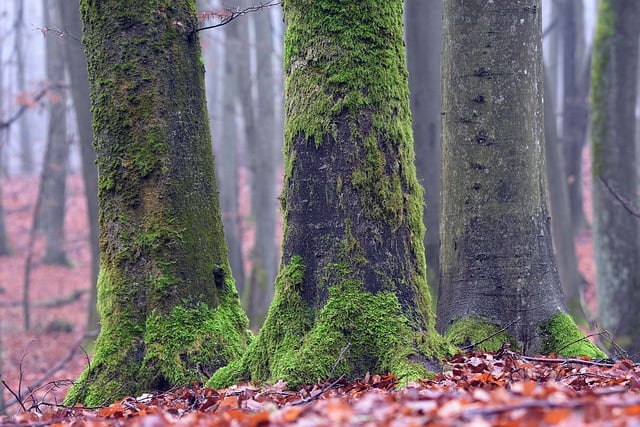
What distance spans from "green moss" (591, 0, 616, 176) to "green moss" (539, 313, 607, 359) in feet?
17.2

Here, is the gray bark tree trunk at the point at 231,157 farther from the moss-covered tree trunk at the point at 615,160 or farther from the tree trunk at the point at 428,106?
the moss-covered tree trunk at the point at 615,160

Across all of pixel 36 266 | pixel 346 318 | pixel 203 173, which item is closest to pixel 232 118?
pixel 36 266

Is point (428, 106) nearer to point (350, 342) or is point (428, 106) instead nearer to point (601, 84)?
point (601, 84)

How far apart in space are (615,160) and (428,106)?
283cm

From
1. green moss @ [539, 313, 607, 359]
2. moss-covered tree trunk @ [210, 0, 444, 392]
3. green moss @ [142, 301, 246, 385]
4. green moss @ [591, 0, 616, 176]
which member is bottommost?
green moss @ [539, 313, 607, 359]

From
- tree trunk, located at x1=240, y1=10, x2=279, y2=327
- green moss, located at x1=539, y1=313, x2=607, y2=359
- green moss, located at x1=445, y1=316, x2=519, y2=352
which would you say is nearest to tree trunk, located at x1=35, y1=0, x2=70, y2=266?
tree trunk, located at x1=240, y1=10, x2=279, y2=327

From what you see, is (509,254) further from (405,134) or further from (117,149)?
(117,149)

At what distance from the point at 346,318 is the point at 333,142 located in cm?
108

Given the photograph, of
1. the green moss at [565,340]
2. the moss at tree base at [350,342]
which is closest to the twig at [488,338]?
the green moss at [565,340]

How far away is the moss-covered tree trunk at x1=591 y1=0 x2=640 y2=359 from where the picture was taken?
9492 mm

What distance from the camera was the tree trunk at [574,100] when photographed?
18.9 metres

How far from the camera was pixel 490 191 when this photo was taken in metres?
5.19

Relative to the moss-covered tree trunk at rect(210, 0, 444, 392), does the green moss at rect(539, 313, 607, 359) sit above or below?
below

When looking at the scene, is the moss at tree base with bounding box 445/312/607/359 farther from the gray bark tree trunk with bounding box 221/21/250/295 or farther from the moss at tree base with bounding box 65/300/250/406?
the gray bark tree trunk with bounding box 221/21/250/295
